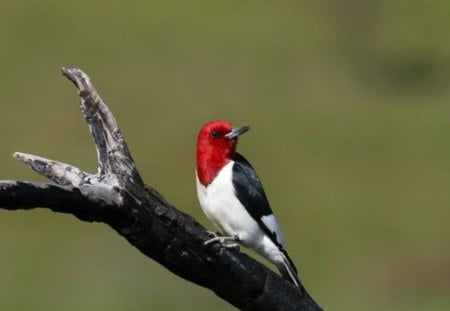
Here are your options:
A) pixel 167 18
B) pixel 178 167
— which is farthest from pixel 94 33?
pixel 178 167

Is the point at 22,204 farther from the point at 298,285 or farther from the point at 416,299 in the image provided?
the point at 416,299

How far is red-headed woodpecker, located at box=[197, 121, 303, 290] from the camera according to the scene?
8.42 meters

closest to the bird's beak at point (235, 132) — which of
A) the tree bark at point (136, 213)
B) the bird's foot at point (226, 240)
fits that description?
the bird's foot at point (226, 240)

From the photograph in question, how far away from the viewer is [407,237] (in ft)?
74.7

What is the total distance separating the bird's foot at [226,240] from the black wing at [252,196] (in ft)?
0.59

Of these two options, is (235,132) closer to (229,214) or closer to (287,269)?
(229,214)

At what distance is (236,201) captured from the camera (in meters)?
8.47

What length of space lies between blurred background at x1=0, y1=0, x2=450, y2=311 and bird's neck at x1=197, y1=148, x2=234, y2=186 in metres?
9.99

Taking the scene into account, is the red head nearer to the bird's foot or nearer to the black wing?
the black wing

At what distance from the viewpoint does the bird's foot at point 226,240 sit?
275 inches

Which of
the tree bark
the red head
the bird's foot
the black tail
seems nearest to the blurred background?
the red head

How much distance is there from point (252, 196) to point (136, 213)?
2110 mm

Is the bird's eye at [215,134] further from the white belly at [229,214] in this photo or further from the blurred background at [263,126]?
the blurred background at [263,126]

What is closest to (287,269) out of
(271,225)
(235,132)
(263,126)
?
(271,225)
